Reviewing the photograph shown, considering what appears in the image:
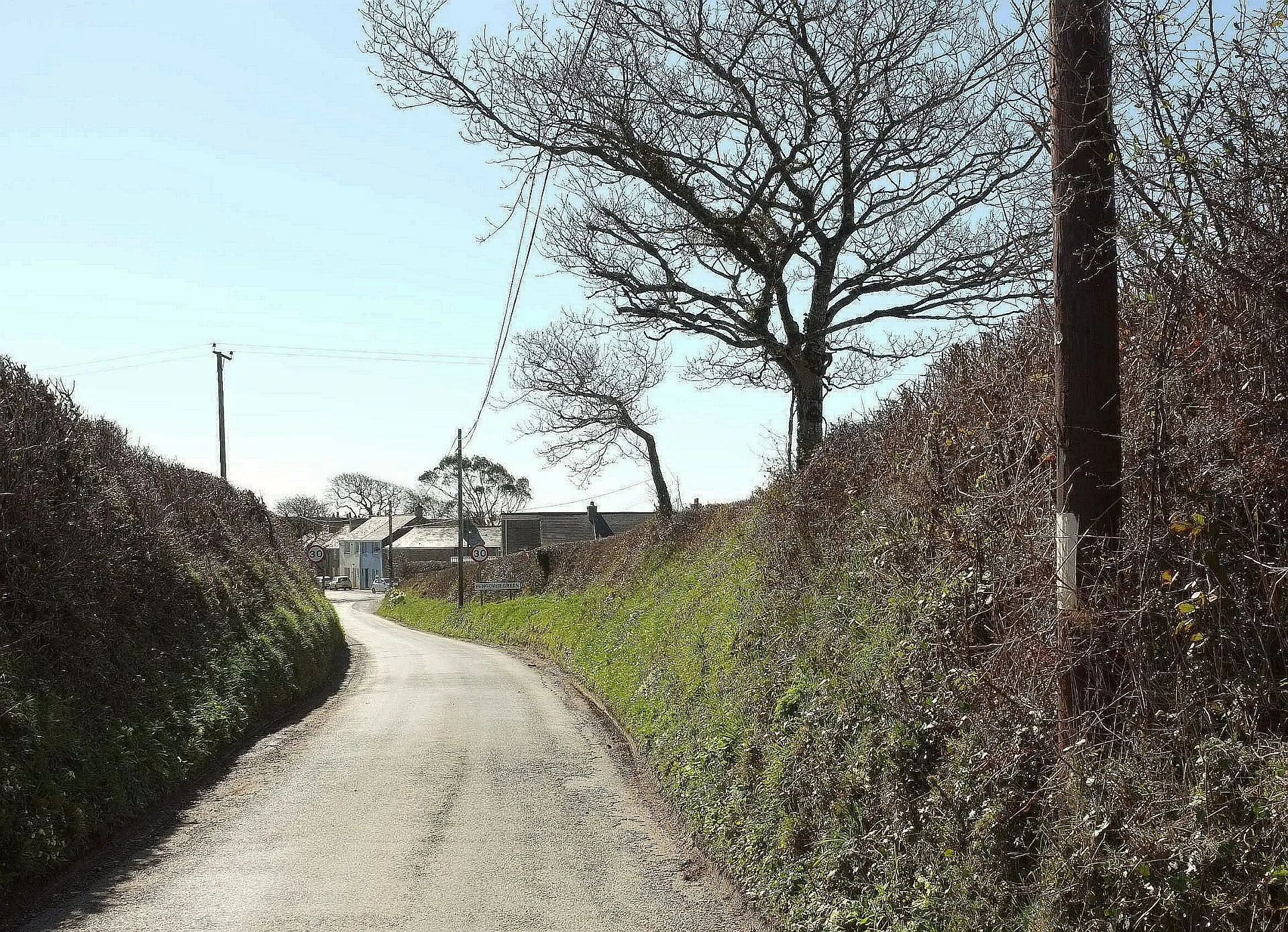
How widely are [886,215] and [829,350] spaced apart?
7.55ft

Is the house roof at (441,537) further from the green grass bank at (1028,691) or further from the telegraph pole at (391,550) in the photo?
the green grass bank at (1028,691)

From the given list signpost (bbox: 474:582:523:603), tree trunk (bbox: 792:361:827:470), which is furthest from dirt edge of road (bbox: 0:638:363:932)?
signpost (bbox: 474:582:523:603)

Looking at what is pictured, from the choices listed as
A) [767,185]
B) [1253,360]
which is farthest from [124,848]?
[767,185]

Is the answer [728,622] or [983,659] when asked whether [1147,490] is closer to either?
[983,659]

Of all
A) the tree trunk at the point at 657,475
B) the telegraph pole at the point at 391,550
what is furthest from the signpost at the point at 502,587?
the telegraph pole at the point at 391,550

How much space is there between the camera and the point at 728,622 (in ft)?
46.3

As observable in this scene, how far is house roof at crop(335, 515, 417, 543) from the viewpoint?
11156 cm

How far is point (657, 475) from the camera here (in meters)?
31.5

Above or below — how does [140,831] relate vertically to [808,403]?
below

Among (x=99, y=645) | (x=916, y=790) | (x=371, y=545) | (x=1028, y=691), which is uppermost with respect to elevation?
(x=371, y=545)

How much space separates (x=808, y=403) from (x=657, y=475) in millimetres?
14759

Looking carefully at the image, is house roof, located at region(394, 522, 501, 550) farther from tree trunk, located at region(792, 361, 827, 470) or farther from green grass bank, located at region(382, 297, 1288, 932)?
green grass bank, located at region(382, 297, 1288, 932)

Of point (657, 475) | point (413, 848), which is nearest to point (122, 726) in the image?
point (413, 848)

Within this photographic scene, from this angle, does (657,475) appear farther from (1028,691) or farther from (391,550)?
(391,550)
